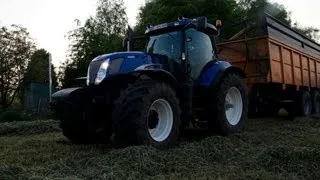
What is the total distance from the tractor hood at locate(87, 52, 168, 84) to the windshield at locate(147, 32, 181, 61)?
0.83 m

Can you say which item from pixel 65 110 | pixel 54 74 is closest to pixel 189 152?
pixel 65 110

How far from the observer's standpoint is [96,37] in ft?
99.1

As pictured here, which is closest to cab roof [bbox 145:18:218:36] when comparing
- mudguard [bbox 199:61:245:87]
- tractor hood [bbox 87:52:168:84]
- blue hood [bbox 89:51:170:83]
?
mudguard [bbox 199:61:245:87]

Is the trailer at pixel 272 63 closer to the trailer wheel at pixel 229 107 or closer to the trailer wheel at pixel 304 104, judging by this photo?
the trailer wheel at pixel 304 104

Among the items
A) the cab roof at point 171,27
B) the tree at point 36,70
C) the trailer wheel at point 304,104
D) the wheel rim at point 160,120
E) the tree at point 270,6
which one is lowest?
the wheel rim at point 160,120

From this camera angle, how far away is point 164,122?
7.37 meters

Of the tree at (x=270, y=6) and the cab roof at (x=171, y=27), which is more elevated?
the tree at (x=270, y=6)

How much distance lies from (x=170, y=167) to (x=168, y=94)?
164cm

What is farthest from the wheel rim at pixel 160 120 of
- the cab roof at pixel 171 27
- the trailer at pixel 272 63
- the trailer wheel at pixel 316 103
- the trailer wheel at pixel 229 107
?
the trailer wheel at pixel 316 103

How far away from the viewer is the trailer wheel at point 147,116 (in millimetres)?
6574

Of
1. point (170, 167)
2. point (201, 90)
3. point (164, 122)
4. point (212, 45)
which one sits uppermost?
point (212, 45)

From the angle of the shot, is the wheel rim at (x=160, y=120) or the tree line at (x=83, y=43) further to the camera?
the tree line at (x=83, y=43)

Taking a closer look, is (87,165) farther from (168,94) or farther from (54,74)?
(54,74)

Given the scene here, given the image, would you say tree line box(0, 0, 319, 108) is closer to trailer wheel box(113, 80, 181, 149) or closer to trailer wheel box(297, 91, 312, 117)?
trailer wheel box(297, 91, 312, 117)
